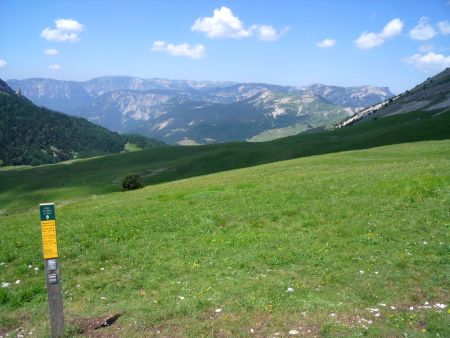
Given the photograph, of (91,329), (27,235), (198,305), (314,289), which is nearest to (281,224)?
(314,289)

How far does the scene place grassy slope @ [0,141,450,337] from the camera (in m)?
13.3

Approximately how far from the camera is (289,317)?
1320 centimetres

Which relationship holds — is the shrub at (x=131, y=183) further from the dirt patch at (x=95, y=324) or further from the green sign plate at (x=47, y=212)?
the green sign plate at (x=47, y=212)

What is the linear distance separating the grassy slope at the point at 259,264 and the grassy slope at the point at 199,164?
7336cm

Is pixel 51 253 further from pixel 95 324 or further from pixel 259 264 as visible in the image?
pixel 259 264

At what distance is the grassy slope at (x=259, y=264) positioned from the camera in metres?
13.3

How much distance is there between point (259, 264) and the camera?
18.2 metres

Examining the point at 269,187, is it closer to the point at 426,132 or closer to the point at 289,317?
the point at 289,317

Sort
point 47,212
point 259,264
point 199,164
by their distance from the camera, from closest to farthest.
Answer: point 47,212, point 259,264, point 199,164

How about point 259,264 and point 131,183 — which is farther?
point 131,183

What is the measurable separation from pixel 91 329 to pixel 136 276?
14.1 feet

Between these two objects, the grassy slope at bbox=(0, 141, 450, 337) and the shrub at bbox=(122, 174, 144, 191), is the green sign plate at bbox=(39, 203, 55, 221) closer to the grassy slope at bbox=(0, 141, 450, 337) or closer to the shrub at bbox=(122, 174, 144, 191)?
the grassy slope at bbox=(0, 141, 450, 337)

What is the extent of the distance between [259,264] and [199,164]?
103552 millimetres

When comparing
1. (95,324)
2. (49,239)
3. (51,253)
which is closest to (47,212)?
(49,239)
